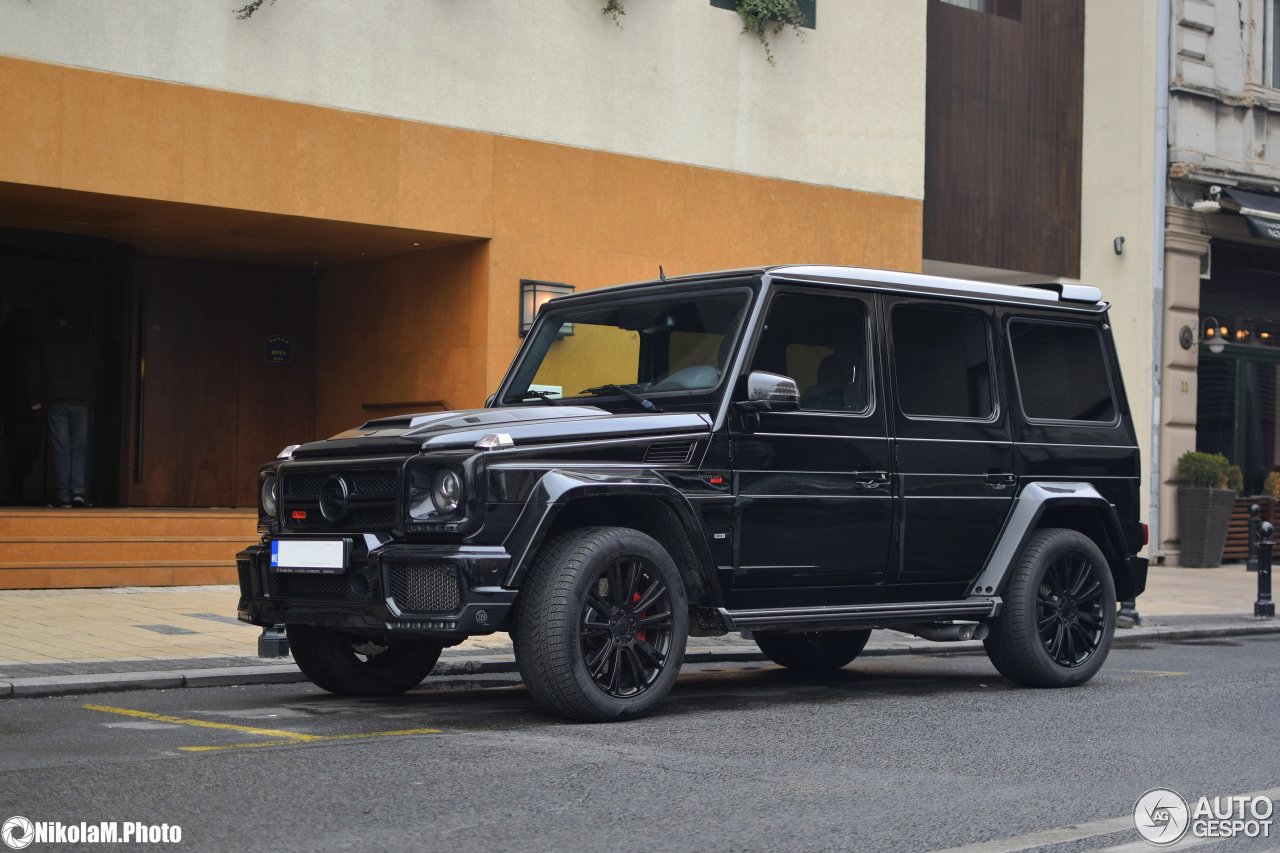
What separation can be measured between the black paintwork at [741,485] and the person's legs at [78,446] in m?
8.10

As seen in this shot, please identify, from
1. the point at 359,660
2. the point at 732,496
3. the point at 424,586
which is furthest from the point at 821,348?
the point at 359,660

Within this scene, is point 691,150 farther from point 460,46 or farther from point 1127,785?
point 1127,785

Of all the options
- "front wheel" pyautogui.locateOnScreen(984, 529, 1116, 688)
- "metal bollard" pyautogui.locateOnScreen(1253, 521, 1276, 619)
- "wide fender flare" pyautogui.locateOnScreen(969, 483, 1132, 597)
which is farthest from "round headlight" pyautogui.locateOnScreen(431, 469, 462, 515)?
"metal bollard" pyautogui.locateOnScreen(1253, 521, 1276, 619)

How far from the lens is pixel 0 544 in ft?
41.7

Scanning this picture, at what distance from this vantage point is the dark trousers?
15078 millimetres

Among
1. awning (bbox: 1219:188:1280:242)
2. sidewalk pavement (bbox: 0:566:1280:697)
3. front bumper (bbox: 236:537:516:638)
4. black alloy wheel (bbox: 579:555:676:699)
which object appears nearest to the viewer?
front bumper (bbox: 236:537:516:638)

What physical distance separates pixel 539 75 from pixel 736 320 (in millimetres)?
8042

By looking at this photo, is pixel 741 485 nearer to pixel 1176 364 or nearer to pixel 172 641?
pixel 172 641

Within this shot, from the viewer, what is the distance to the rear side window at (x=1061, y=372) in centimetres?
889

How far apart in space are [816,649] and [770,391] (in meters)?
2.70

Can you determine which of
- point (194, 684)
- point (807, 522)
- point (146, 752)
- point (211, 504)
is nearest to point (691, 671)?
point (807, 522)

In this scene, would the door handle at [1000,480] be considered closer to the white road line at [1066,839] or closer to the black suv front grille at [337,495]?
the black suv front grille at [337,495]

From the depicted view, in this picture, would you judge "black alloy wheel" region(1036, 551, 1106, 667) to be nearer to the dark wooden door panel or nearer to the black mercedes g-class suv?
the black mercedes g-class suv

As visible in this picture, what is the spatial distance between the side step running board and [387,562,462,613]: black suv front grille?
1383mm
